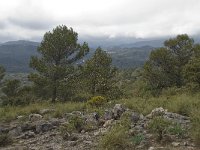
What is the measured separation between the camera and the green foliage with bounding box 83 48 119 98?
108 ft

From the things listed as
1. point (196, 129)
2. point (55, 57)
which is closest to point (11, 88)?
point (55, 57)

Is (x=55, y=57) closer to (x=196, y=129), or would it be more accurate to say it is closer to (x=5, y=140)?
(x=5, y=140)

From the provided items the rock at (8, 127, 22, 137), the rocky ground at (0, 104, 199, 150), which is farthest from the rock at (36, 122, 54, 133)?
the rock at (8, 127, 22, 137)

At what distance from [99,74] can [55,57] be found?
5130 millimetres

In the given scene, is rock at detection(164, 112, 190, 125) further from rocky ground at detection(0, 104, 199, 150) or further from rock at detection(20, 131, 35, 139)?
rock at detection(20, 131, 35, 139)

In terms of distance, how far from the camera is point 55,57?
112 ft

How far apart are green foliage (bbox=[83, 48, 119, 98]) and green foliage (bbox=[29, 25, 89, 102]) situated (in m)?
1.53

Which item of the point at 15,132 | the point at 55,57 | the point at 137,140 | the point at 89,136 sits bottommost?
the point at 15,132

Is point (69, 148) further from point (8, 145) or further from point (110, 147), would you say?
point (8, 145)

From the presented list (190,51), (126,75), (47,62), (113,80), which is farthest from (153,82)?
(126,75)

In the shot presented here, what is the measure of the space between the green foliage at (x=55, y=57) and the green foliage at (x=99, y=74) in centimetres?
153

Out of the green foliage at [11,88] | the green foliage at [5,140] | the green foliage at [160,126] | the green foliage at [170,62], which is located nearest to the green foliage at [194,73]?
the green foliage at [170,62]

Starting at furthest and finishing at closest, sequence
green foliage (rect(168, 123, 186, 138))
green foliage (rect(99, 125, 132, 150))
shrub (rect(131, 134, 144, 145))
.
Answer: green foliage (rect(168, 123, 186, 138)), shrub (rect(131, 134, 144, 145)), green foliage (rect(99, 125, 132, 150))

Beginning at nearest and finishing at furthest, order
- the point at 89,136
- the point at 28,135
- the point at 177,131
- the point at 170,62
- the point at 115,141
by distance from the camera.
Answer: the point at 115,141 < the point at 177,131 < the point at 89,136 < the point at 28,135 < the point at 170,62
